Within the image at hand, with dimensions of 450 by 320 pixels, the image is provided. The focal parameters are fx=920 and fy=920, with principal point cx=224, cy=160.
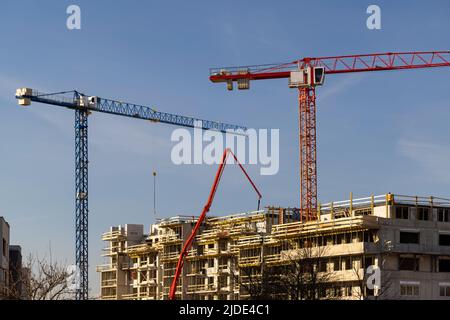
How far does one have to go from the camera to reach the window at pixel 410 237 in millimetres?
97438

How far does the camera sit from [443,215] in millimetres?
100688

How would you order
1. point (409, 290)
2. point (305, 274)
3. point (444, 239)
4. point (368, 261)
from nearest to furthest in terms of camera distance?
point (409, 290)
point (368, 261)
point (305, 274)
point (444, 239)

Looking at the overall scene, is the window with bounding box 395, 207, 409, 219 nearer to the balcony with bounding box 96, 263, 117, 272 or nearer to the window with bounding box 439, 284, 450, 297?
the window with bounding box 439, 284, 450, 297

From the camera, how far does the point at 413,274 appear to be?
320ft

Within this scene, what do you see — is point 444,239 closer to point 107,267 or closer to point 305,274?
point 305,274

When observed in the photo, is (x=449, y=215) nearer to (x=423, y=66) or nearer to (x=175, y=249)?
(x=175, y=249)

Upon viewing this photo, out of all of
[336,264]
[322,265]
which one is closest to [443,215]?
[336,264]

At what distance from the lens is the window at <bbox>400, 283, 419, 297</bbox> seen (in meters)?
96.0

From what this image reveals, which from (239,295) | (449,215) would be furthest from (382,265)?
(239,295)

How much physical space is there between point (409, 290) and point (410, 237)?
18.4 feet

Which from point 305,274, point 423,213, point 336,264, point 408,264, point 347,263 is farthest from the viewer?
point 336,264

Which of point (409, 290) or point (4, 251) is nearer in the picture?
point (409, 290)

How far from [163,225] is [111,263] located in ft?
84.6

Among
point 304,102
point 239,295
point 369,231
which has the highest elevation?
point 304,102
